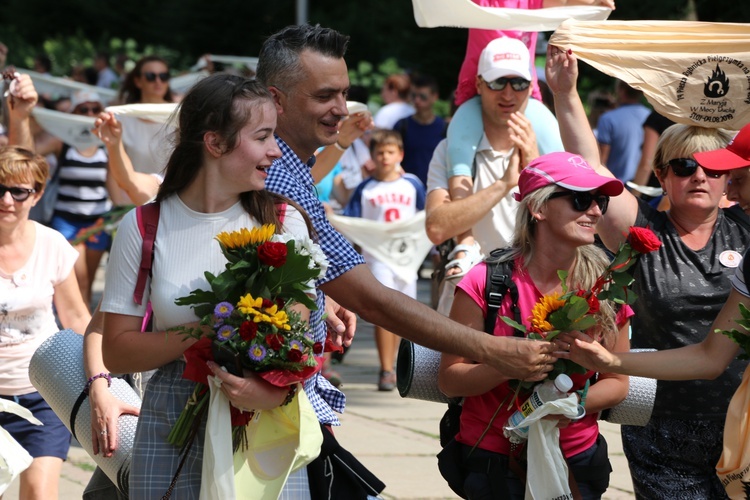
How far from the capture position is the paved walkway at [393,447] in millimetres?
6707

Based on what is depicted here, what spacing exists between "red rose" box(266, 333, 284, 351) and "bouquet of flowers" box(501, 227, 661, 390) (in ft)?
3.21

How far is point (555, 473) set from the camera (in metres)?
4.05

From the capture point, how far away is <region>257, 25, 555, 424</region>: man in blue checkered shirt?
154 inches

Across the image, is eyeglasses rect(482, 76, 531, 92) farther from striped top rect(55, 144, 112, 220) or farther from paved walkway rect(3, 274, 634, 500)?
striped top rect(55, 144, 112, 220)

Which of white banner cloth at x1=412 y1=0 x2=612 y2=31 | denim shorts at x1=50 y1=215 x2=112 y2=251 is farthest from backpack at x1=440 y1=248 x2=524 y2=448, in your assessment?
denim shorts at x1=50 y1=215 x2=112 y2=251

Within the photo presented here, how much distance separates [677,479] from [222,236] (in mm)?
2281

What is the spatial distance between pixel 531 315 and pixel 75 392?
1.64m

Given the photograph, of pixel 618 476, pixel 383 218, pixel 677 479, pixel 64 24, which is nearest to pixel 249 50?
pixel 64 24

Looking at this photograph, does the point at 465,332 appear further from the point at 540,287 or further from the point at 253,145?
the point at 253,145

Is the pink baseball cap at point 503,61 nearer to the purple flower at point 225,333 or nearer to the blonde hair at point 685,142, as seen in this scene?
the blonde hair at point 685,142

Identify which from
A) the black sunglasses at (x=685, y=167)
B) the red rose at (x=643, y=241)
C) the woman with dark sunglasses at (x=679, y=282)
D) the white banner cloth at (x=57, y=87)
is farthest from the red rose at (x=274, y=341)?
the white banner cloth at (x=57, y=87)

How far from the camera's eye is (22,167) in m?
5.85

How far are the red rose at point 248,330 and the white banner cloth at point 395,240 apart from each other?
6.45 m

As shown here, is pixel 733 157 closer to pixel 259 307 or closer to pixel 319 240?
pixel 319 240
